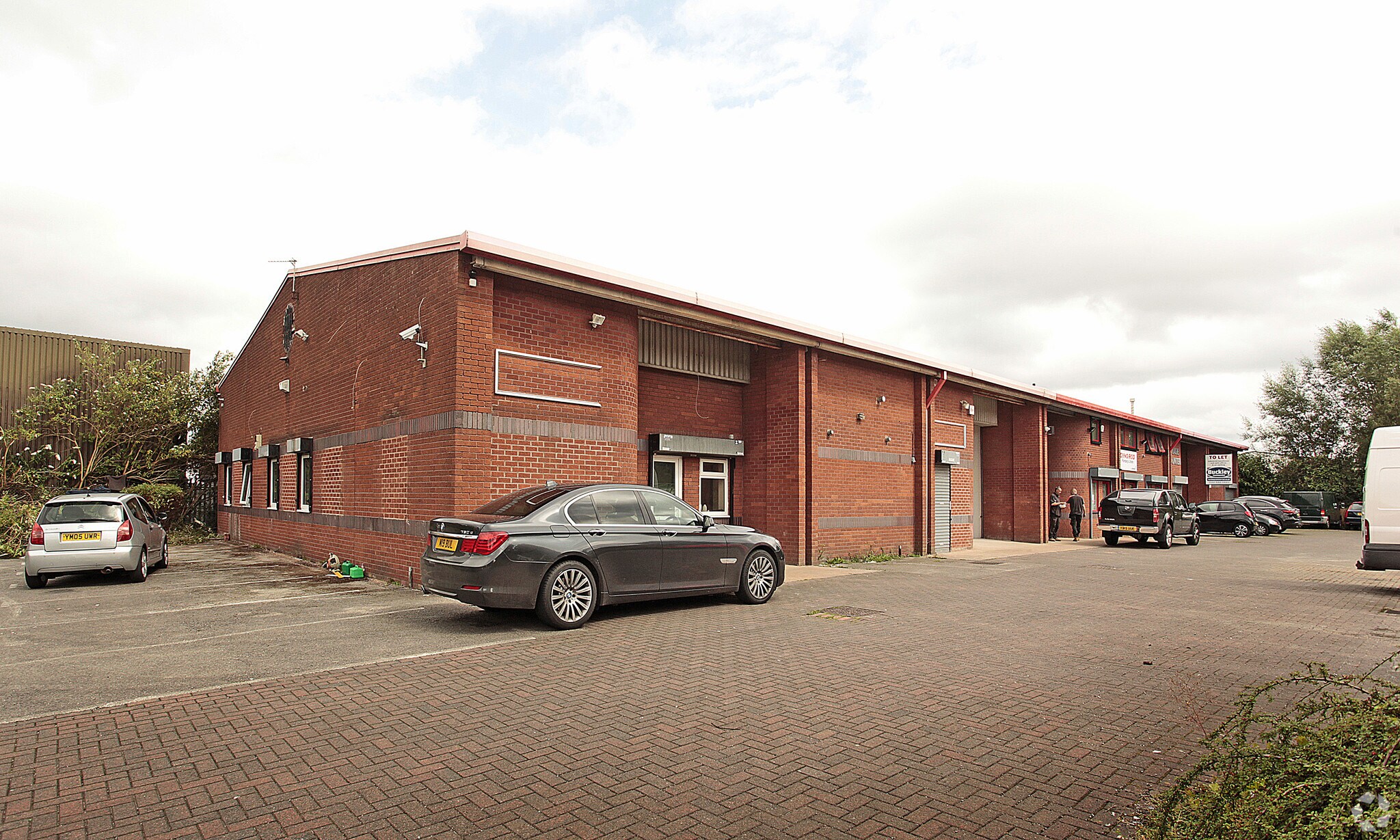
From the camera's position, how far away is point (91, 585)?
12.1m

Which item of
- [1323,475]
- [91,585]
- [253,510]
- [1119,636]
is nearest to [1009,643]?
[1119,636]

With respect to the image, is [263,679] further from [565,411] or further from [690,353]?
[690,353]

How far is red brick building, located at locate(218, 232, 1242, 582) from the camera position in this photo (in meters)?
10.9

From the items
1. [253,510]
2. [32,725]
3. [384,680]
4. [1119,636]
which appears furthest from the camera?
[253,510]

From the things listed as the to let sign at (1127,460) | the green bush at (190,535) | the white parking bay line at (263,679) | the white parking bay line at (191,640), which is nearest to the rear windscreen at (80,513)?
the white parking bay line at (191,640)

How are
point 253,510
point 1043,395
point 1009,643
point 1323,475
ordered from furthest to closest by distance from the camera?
point 1323,475
point 1043,395
point 253,510
point 1009,643

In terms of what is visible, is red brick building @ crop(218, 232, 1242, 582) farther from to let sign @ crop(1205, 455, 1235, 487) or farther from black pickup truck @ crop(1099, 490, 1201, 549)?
to let sign @ crop(1205, 455, 1235, 487)

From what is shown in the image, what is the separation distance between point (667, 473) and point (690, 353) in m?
2.37

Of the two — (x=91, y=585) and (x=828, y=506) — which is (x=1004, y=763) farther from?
(x=91, y=585)

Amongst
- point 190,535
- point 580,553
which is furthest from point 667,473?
point 190,535

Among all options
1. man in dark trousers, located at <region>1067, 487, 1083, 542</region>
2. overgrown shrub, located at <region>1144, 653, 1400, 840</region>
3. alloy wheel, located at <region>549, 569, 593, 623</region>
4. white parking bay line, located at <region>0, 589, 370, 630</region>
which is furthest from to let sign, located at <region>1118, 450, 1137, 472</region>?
overgrown shrub, located at <region>1144, 653, 1400, 840</region>

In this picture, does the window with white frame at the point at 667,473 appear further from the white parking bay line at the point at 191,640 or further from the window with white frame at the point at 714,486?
the white parking bay line at the point at 191,640

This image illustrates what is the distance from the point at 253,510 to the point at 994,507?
71.1 ft

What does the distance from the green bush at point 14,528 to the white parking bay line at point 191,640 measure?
1268 cm
